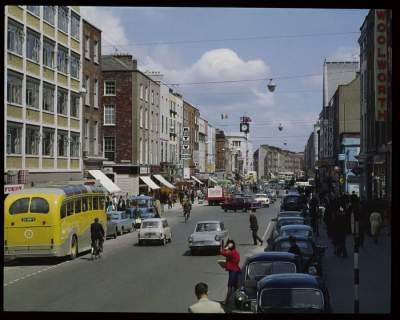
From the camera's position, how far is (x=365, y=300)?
16.2 m

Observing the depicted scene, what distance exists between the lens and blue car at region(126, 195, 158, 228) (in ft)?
147

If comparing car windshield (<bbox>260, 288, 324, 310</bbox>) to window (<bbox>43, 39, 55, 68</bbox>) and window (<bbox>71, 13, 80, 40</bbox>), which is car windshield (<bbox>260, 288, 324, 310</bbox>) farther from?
window (<bbox>71, 13, 80, 40</bbox>)

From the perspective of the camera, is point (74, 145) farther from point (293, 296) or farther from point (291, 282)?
point (293, 296)

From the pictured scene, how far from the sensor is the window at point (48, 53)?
44.9 meters

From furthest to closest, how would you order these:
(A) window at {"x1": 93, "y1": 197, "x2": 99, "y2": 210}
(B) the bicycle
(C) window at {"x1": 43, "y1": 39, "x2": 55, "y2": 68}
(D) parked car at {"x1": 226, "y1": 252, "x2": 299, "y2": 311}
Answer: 1. (C) window at {"x1": 43, "y1": 39, "x2": 55, "y2": 68}
2. (A) window at {"x1": 93, "y1": 197, "x2": 99, "y2": 210}
3. (B) the bicycle
4. (D) parked car at {"x1": 226, "y1": 252, "x2": 299, "y2": 311}

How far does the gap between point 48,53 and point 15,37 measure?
5.73 metres

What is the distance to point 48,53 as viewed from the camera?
150 ft

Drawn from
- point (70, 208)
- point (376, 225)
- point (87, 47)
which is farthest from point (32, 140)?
point (376, 225)

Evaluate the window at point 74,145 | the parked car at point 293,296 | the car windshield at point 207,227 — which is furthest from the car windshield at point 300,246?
the window at point 74,145

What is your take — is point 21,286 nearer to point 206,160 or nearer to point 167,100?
point 167,100

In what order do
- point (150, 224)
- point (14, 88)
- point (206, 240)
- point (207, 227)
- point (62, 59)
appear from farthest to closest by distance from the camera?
1. point (62, 59)
2. point (14, 88)
3. point (150, 224)
4. point (207, 227)
5. point (206, 240)

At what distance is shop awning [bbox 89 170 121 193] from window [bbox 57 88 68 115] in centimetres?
669

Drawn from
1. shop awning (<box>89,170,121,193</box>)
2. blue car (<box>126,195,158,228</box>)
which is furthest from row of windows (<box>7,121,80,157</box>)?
blue car (<box>126,195,158,228</box>)

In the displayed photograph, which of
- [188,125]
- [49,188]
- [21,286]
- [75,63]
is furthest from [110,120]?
[21,286]
